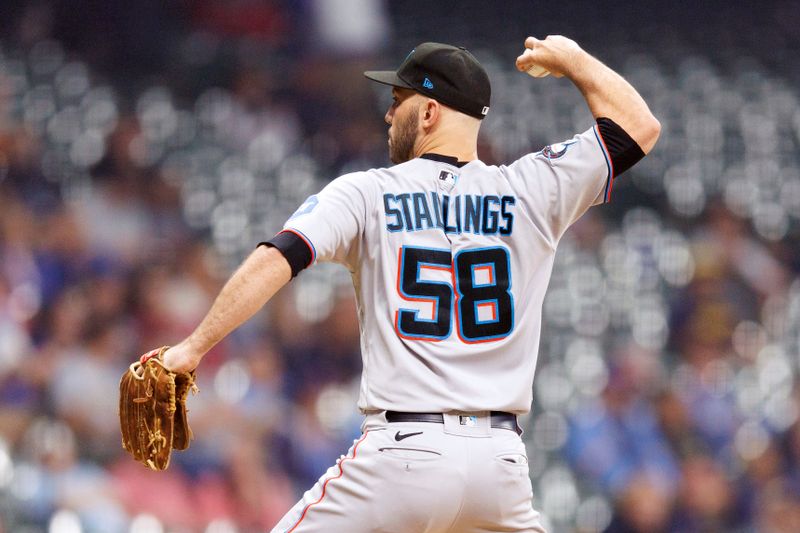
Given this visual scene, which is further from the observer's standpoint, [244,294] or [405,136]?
[405,136]

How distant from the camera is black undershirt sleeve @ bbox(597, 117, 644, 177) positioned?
235cm

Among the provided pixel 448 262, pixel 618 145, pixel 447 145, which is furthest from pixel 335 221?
pixel 618 145

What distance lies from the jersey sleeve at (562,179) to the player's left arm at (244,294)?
0.61m

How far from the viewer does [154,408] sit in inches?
86.2

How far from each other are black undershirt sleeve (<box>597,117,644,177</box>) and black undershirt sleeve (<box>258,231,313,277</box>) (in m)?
0.76

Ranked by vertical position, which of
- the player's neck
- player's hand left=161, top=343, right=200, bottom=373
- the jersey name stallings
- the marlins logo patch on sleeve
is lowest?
player's hand left=161, top=343, right=200, bottom=373

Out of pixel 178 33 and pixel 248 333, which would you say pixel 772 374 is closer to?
pixel 248 333

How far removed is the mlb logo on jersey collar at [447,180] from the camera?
2.29 metres

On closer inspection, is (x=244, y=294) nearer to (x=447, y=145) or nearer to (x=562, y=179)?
(x=447, y=145)

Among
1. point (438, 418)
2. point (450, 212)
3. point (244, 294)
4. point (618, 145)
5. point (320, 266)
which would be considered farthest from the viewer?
point (320, 266)

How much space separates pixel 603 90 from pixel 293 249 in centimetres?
85

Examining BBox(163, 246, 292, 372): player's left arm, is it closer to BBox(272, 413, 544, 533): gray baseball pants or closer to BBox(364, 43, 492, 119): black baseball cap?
BBox(272, 413, 544, 533): gray baseball pants

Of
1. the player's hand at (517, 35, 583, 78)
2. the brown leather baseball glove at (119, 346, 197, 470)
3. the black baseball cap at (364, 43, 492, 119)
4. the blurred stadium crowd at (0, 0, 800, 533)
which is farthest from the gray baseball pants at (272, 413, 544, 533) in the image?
the blurred stadium crowd at (0, 0, 800, 533)

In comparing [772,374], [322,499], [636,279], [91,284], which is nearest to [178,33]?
[91,284]
